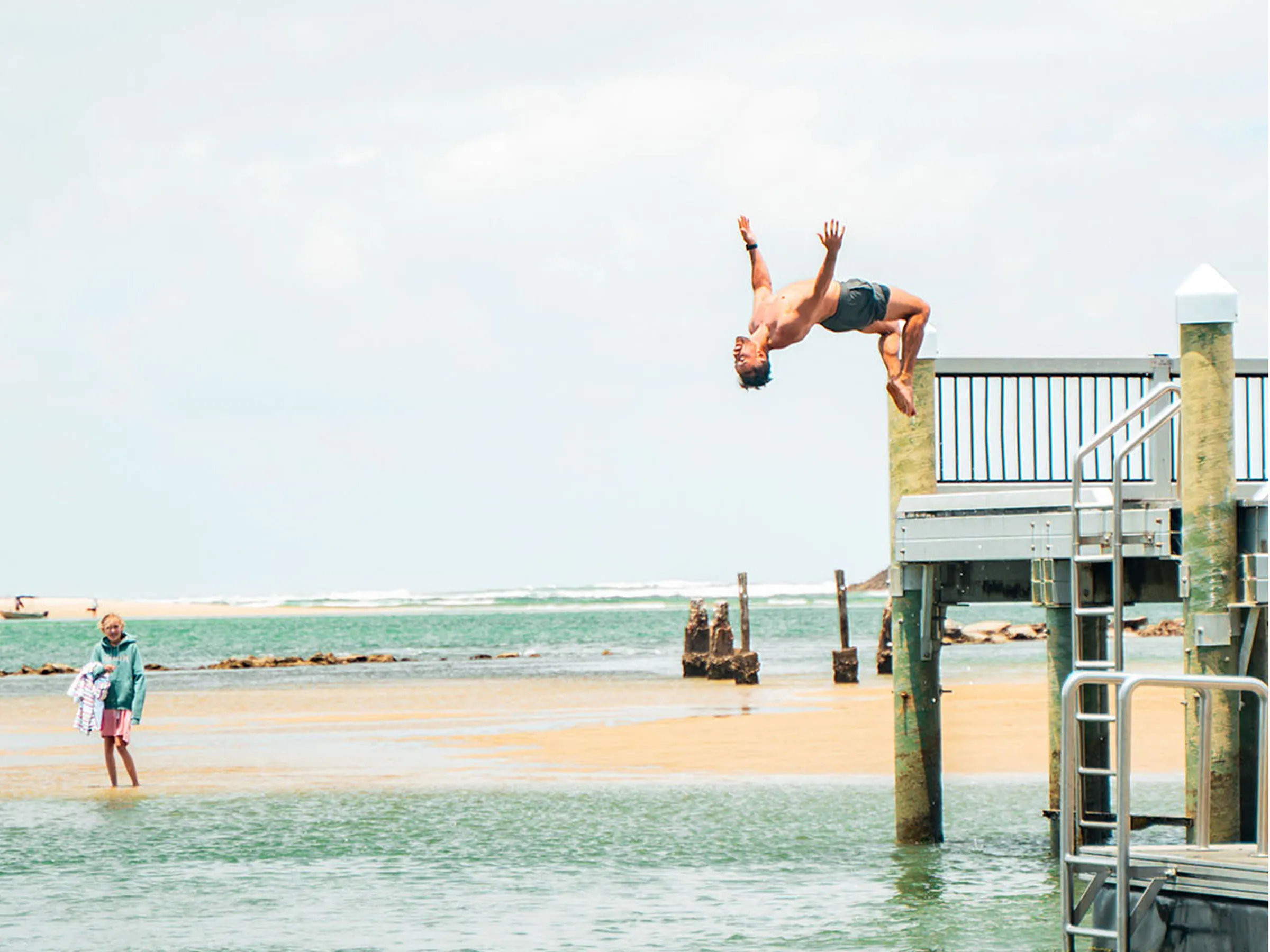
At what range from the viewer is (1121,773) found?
9.44m

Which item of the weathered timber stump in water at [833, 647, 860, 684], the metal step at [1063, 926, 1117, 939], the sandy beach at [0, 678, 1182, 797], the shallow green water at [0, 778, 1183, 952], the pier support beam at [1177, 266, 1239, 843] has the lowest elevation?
the shallow green water at [0, 778, 1183, 952]

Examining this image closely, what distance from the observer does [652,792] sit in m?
21.5

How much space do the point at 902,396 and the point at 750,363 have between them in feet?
5.79

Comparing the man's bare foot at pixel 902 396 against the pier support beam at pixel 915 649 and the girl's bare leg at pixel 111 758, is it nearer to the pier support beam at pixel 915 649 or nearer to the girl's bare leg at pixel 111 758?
the pier support beam at pixel 915 649

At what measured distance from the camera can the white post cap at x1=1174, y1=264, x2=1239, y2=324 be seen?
1247 centimetres

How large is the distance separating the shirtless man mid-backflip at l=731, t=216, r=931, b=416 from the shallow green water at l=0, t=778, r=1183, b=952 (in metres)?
3.62

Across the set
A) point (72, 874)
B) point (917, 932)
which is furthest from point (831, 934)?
point (72, 874)

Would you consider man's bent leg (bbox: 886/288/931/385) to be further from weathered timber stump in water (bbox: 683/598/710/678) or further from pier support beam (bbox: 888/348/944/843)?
weathered timber stump in water (bbox: 683/598/710/678)

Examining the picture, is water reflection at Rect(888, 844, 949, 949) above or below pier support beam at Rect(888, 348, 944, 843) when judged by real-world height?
Result: below

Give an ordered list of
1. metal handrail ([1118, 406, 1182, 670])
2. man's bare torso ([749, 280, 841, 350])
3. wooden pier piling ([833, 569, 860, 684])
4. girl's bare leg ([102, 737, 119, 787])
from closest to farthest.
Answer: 1. metal handrail ([1118, 406, 1182, 670])
2. man's bare torso ([749, 280, 841, 350])
3. girl's bare leg ([102, 737, 119, 787])
4. wooden pier piling ([833, 569, 860, 684])

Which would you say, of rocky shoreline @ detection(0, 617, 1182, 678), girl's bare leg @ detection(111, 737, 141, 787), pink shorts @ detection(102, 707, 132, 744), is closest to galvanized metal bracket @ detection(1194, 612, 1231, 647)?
pink shorts @ detection(102, 707, 132, 744)

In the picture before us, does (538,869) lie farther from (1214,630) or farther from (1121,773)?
(1121,773)

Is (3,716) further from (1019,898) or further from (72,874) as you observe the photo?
(1019,898)

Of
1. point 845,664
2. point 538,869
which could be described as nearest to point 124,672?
point 538,869
